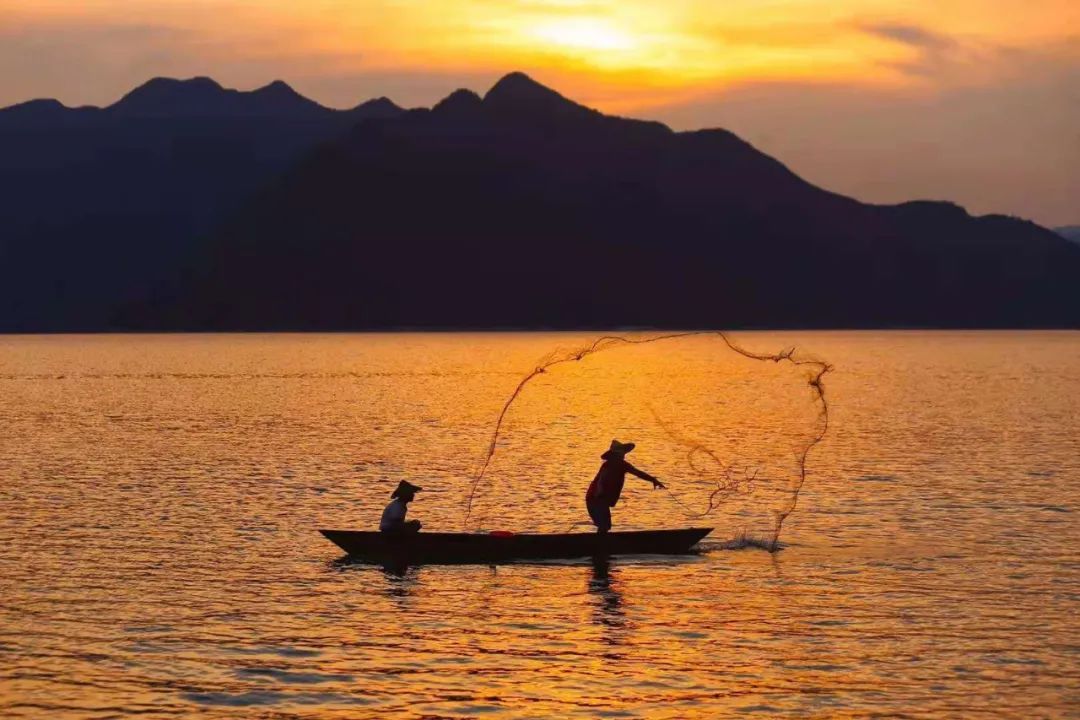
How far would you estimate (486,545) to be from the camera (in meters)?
35.0

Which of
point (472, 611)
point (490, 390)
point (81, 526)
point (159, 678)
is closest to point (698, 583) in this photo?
point (472, 611)

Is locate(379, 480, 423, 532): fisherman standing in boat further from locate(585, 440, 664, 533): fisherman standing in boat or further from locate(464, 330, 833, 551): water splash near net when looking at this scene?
locate(585, 440, 664, 533): fisherman standing in boat

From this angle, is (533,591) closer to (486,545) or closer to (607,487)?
(486,545)

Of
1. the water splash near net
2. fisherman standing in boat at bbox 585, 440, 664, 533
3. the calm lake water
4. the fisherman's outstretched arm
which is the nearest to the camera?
the calm lake water

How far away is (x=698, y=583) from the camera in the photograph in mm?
32438

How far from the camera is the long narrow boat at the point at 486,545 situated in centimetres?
3506

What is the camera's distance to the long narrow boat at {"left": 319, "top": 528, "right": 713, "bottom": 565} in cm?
3506

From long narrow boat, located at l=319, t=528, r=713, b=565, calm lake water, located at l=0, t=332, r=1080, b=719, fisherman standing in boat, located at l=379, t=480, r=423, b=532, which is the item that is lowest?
calm lake water, located at l=0, t=332, r=1080, b=719

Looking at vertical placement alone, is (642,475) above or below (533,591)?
above

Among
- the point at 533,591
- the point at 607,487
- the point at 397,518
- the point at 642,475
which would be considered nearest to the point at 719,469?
the point at 607,487

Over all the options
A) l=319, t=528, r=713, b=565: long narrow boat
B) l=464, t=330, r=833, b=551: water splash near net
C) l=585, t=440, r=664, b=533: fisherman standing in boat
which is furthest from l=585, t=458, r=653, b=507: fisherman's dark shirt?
l=464, t=330, r=833, b=551: water splash near net

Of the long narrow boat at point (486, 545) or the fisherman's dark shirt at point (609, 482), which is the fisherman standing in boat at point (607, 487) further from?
the long narrow boat at point (486, 545)

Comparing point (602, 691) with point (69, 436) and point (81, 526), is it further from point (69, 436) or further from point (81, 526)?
point (69, 436)

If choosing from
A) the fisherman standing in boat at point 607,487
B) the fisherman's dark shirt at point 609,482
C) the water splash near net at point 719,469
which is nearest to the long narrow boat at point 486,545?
the fisherman standing in boat at point 607,487
